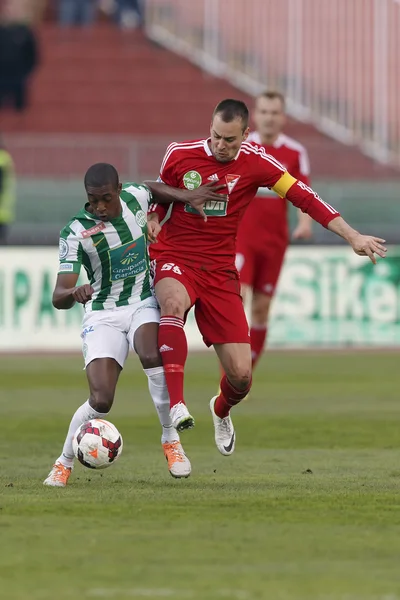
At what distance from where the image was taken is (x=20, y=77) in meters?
23.4

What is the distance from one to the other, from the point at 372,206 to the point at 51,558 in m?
15.2

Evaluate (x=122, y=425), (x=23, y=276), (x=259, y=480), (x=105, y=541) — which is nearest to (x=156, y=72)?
(x=23, y=276)

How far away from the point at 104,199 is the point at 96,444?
1265mm

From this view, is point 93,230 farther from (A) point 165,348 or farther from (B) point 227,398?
(B) point 227,398

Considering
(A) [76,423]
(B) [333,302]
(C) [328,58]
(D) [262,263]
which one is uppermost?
(A) [76,423]

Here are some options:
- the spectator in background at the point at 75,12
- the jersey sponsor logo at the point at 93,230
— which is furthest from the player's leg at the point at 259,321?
the spectator in background at the point at 75,12

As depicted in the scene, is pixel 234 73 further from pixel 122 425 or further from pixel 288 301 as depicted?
pixel 122 425

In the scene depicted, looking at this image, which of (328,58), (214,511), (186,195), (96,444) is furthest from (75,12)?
(214,511)

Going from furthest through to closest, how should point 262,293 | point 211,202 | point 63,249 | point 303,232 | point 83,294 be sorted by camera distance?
point 262,293 → point 303,232 → point 211,202 → point 63,249 → point 83,294

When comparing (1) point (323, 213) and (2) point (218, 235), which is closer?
(1) point (323, 213)

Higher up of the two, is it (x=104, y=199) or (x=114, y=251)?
(x=104, y=199)

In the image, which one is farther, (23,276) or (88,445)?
(23,276)

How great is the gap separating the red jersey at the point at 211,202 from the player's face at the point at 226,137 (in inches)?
4.8

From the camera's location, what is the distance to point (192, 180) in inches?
334
